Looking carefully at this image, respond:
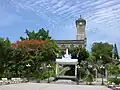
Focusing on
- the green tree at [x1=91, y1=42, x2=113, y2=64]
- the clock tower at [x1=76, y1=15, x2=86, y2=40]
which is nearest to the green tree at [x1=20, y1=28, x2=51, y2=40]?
the green tree at [x1=91, y1=42, x2=113, y2=64]

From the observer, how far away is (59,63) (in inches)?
2286

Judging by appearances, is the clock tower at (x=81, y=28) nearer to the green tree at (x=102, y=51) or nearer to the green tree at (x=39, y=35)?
the green tree at (x=102, y=51)

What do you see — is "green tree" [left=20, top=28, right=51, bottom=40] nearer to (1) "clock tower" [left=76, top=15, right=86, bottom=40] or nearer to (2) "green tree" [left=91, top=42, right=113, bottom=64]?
(2) "green tree" [left=91, top=42, right=113, bottom=64]

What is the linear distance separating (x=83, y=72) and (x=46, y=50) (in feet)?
26.3

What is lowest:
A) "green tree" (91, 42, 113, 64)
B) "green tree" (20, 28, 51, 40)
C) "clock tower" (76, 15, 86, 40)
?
"green tree" (91, 42, 113, 64)

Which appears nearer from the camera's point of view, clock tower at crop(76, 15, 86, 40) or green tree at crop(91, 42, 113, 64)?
green tree at crop(91, 42, 113, 64)

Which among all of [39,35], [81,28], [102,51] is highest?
[81,28]

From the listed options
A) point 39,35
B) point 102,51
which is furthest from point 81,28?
point 39,35

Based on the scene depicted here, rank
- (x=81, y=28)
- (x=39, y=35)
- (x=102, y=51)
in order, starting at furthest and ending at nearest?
1. (x=81, y=28)
2. (x=102, y=51)
3. (x=39, y=35)

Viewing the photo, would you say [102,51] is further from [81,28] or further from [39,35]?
[81,28]

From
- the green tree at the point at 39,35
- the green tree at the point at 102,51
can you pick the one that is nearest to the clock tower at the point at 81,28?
the green tree at the point at 102,51

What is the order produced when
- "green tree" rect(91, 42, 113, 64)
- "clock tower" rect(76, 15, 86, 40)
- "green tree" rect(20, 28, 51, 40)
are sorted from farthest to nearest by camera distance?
"clock tower" rect(76, 15, 86, 40)
"green tree" rect(91, 42, 113, 64)
"green tree" rect(20, 28, 51, 40)

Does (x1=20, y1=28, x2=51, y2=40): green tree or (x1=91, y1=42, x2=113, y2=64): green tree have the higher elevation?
(x1=20, y1=28, x2=51, y2=40): green tree

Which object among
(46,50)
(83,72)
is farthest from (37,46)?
(83,72)
